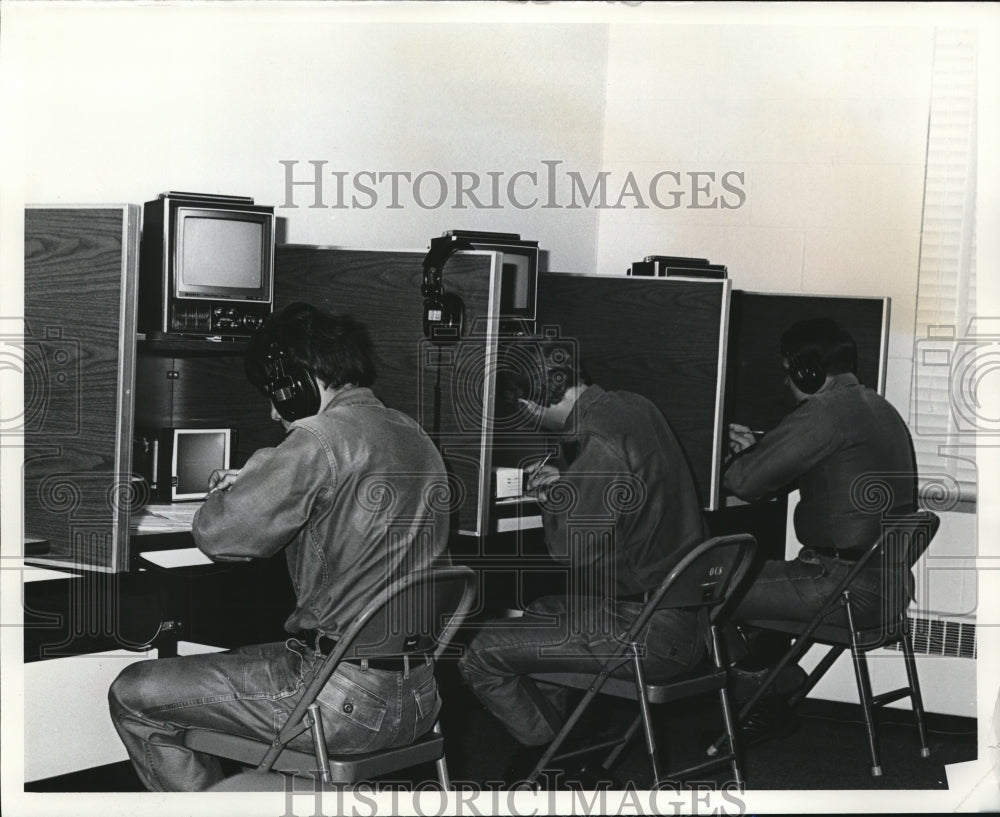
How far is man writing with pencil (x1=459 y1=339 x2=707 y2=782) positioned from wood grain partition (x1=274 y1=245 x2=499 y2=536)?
25 cm

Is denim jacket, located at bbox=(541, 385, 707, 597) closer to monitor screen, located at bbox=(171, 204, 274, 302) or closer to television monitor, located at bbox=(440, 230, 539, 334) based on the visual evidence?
television monitor, located at bbox=(440, 230, 539, 334)

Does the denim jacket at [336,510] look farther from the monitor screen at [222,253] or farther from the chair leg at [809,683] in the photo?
the chair leg at [809,683]

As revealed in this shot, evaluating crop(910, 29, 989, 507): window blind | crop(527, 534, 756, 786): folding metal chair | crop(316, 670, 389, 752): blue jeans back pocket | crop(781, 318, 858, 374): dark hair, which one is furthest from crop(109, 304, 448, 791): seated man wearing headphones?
crop(910, 29, 989, 507): window blind

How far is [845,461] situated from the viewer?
122 inches

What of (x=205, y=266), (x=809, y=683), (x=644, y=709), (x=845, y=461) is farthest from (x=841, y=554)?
(x=205, y=266)

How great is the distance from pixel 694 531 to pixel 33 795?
66.3 inches

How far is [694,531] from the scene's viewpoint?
266 cm

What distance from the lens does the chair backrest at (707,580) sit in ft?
7.89

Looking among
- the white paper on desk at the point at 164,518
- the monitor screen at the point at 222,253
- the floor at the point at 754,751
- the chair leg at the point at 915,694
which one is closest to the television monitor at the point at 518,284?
the monitor screen at the point at 222,253

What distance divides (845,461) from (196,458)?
180 centimetres

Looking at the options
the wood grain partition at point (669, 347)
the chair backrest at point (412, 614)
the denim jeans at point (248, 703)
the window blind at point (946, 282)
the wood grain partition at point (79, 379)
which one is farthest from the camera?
the wood grain partition at point (669, 347)

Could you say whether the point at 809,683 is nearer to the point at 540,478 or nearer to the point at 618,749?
the point at 618,749

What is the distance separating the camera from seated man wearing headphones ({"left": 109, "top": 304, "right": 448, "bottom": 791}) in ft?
6.72

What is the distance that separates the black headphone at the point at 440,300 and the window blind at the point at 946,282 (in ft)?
4.47
